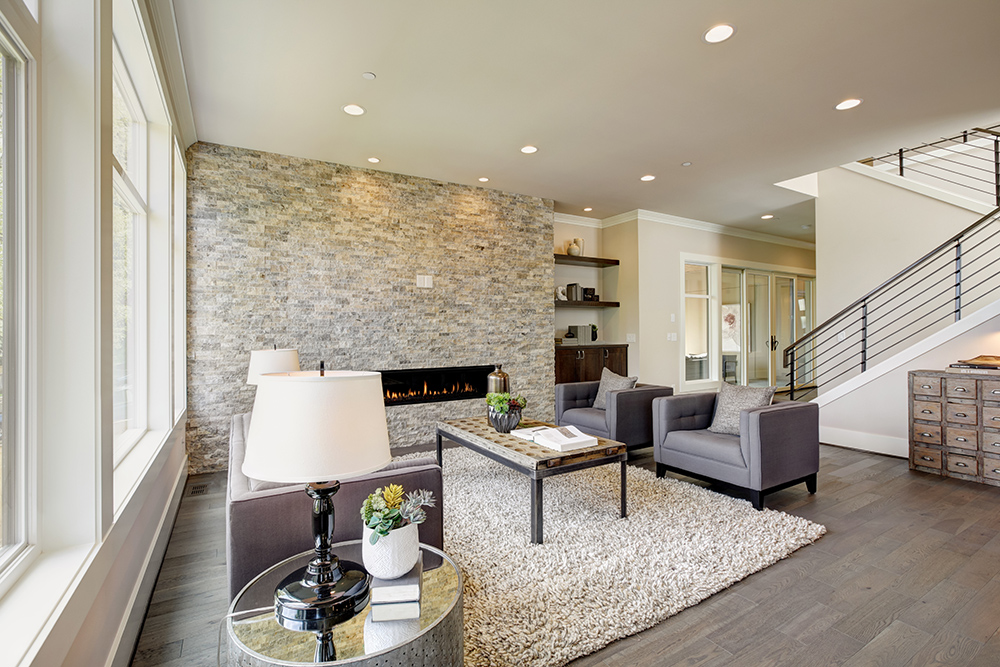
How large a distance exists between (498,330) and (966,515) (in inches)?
166

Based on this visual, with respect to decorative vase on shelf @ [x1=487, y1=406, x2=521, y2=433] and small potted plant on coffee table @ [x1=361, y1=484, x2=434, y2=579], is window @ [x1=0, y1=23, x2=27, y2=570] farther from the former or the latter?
decorative vase on shelf @ [x1=487, y1=406, x2=521, y2=433]

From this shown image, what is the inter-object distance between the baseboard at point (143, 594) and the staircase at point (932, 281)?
17.4 ft

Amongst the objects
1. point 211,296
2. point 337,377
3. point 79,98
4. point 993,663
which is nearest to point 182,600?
point 337,377

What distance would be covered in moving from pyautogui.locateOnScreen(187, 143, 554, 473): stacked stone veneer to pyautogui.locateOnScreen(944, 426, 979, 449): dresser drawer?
147 inches

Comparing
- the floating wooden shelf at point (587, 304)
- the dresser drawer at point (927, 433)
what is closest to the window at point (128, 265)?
the floating wooden shelf at point (587, 304)

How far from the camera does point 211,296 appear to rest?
4375 millimetres

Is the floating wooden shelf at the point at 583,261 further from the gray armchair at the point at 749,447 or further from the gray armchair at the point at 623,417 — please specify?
the gray armchair at the point at 749,447

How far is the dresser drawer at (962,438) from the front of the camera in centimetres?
380

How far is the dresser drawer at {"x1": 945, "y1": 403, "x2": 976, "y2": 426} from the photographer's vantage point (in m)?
3.80

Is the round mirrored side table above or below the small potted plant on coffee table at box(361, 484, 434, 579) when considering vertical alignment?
below

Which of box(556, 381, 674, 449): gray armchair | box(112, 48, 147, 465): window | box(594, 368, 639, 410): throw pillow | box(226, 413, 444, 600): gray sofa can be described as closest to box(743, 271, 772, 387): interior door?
box(556, 381, 674, 449): gray armchair

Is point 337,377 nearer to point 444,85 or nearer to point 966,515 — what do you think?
point 444,85

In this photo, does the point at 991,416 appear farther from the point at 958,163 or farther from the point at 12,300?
the point at 12,300

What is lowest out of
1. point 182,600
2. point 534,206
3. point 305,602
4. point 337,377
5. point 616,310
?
point 182,600
